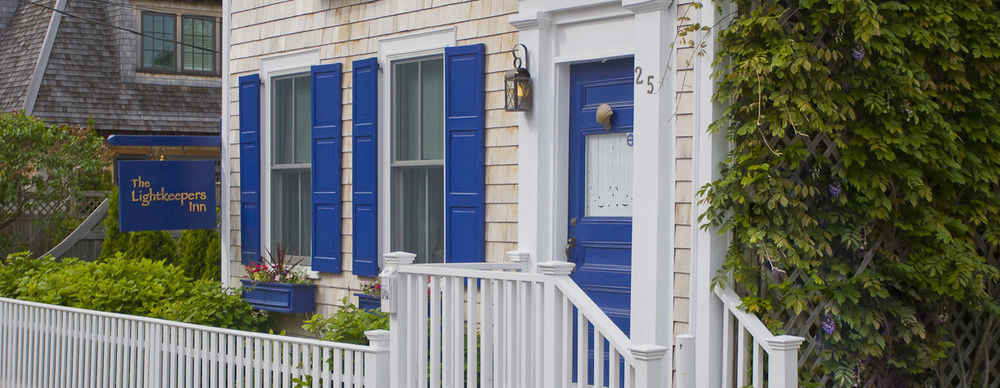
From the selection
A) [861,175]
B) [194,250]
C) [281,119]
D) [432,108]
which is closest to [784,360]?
[861,175]

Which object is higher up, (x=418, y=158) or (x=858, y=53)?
(x=858, y=53)

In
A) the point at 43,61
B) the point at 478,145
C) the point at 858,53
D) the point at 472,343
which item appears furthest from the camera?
the point at 43,61

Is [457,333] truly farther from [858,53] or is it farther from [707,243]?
[858,53]

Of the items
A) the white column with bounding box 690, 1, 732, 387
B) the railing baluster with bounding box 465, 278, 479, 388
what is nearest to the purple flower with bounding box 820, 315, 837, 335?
the white column with bounding box 690, 1, 732, 387

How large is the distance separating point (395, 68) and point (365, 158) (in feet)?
2.34

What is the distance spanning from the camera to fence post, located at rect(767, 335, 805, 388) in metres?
5.04

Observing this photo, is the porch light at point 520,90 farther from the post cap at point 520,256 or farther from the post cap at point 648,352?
the post cap at point 648,352

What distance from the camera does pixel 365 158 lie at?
850 centimetres

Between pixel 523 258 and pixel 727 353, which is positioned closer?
pixel 727 353

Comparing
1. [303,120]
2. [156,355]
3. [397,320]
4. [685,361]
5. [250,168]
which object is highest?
[303,120]

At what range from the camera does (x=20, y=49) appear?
63.6ft

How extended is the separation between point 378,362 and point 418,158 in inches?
98.2

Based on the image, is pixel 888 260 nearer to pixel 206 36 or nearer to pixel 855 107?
pixel 855 107

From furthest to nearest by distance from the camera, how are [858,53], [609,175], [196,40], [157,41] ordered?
[196,40], [157,41], [609,175], [858,53]
